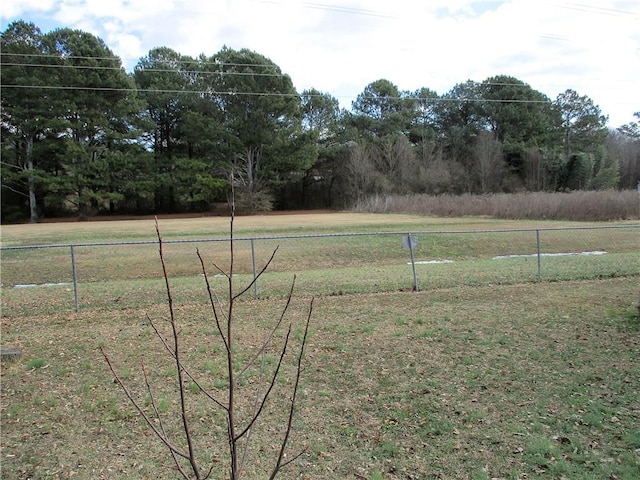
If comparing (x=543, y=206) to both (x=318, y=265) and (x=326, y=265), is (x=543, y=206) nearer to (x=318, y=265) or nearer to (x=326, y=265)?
(x=326, y=265)

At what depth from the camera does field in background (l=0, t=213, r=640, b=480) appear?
3305mm

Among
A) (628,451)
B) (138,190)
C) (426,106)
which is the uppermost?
(426,106)

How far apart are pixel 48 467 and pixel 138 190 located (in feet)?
169

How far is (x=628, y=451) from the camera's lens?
128 inches

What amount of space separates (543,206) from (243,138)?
33.3 meters

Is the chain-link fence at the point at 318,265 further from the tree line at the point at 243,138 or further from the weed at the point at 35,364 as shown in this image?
the tree line at the point at 243,138

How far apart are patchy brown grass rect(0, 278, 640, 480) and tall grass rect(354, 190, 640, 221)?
25.7 meters

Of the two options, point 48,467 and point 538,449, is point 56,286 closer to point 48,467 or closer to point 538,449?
point 48,467

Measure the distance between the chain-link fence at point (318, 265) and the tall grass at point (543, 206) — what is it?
927 cm

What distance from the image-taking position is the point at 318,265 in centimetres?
1409

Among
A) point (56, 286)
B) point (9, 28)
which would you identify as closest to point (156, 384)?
point (56, 286)

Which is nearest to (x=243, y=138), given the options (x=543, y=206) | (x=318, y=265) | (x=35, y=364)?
(x=543, y=206)

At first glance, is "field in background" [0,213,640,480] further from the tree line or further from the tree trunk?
the tree line

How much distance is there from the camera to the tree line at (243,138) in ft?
151
